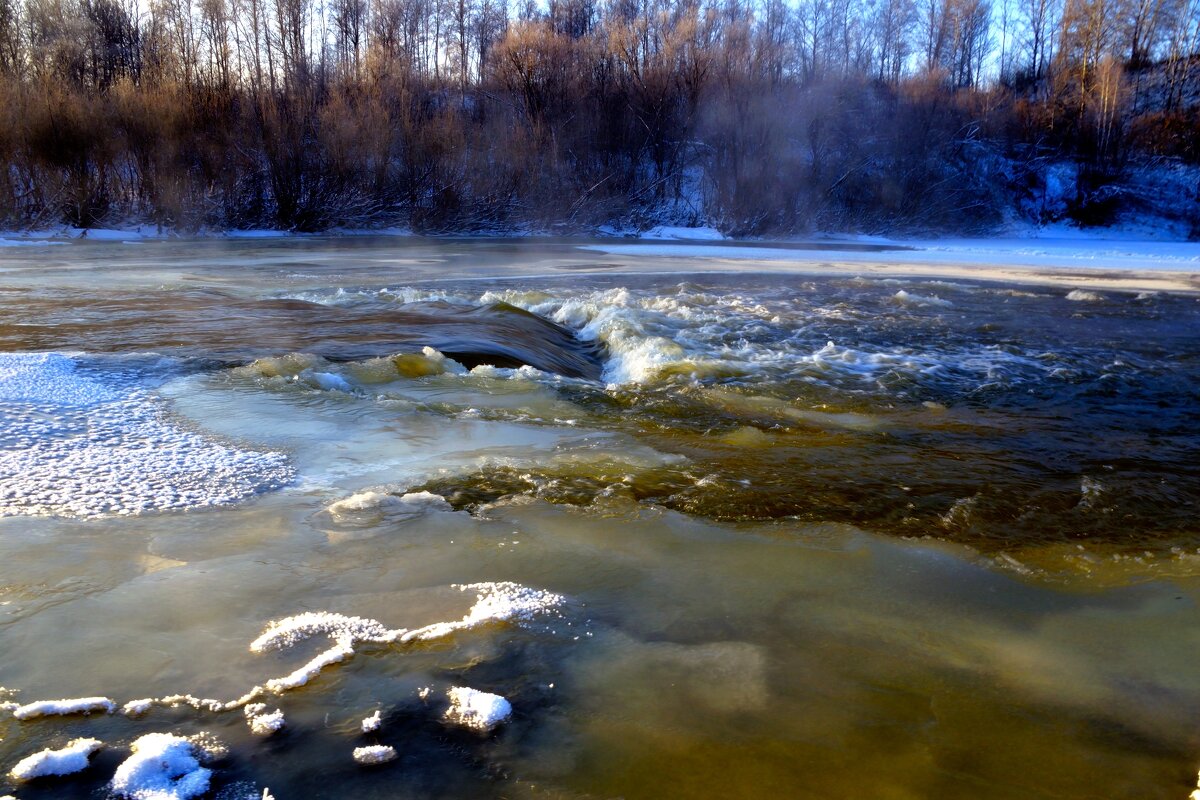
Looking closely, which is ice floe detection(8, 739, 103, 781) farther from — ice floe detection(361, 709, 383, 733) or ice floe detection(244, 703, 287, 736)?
ice floe detection(361, 709, 383, 733)

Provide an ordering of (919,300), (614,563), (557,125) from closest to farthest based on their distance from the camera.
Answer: (614,563), (919,300), (557,125)

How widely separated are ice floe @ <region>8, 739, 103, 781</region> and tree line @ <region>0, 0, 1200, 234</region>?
80.0 ft

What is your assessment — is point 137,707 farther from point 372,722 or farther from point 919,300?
point 919,300

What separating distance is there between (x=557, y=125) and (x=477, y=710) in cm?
2719

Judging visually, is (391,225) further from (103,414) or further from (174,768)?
(174,768)

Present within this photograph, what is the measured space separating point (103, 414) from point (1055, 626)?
4.09 meters

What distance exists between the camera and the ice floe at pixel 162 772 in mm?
1625

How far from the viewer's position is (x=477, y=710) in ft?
6.18

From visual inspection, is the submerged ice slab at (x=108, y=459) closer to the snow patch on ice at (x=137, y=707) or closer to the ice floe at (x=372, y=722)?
the snow patch on ice at (x=137, y=707)

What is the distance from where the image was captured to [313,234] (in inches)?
947

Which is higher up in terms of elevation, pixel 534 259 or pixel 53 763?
pixel 534 259

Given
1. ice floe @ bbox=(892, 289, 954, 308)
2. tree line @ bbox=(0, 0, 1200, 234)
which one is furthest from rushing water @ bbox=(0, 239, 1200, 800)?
tree line @ bbox=(0, 0, 1200, 234)

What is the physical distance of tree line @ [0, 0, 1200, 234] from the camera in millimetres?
23438

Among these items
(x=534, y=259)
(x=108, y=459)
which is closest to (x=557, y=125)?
(x=534, y=259)
